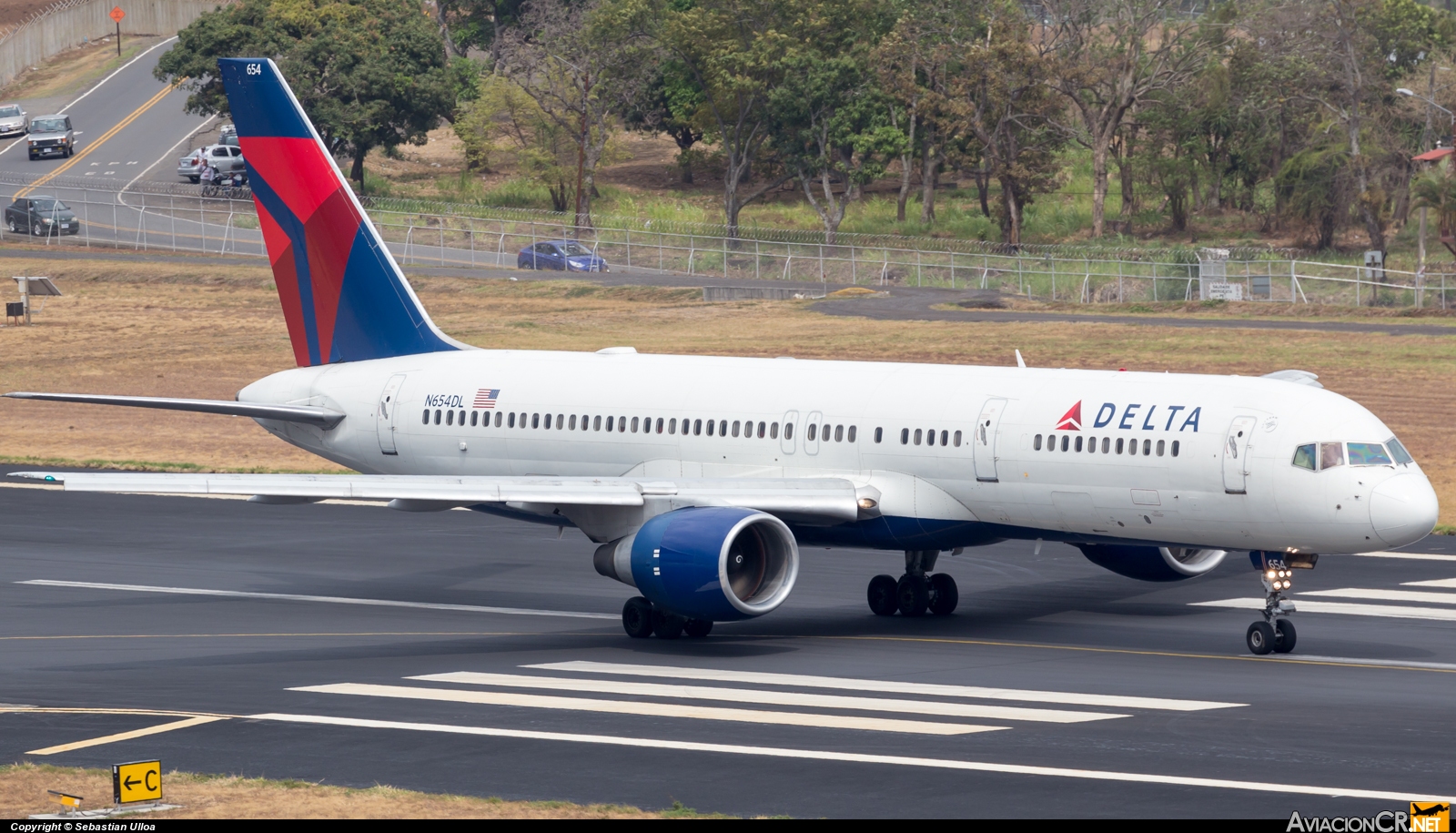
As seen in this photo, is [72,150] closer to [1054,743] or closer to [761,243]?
[761,243]

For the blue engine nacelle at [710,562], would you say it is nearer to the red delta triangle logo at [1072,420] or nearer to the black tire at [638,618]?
the black tire at [638,618]

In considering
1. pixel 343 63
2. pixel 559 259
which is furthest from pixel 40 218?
pixel 559 259

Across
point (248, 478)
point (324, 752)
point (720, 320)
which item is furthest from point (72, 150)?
point (324, 752)

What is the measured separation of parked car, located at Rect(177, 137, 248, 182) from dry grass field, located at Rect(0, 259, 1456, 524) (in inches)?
940

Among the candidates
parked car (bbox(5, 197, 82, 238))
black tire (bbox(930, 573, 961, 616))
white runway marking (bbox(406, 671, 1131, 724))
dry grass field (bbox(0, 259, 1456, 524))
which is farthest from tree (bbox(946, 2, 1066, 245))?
white runway marking (bbox(406, 671, 1131, 724))

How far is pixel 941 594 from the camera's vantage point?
3262 cm

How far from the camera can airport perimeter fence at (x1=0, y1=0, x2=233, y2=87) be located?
17000 centimetres

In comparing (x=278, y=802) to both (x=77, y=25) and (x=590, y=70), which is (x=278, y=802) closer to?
(x=590, y=70)

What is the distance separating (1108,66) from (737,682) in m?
93.3

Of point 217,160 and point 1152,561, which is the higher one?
point 217,160

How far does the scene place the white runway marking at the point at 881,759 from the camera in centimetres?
1889

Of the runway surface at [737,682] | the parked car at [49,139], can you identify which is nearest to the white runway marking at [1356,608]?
the runway surface at [737,682]

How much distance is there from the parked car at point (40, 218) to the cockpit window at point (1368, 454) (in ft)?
309

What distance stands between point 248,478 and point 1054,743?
13.7m
